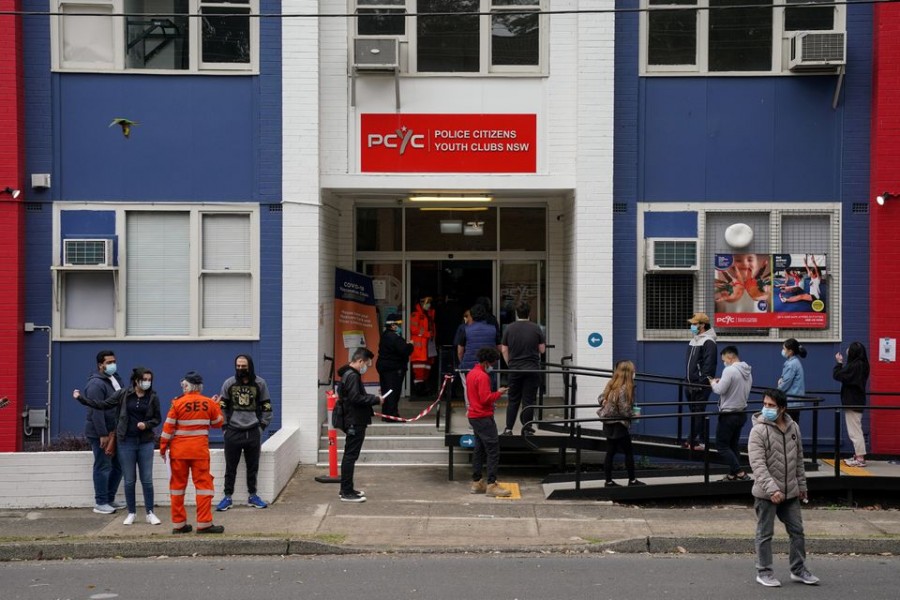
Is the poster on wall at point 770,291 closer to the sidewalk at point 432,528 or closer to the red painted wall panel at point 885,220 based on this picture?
the red painted wall panel at point 885,220

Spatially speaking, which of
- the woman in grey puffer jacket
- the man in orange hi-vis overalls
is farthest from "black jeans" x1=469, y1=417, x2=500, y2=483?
the woman in grey puffer jacket

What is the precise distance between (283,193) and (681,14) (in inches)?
243

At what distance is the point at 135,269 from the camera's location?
14.1 meters

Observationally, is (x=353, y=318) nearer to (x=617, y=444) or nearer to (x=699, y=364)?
(x=617, y=444)

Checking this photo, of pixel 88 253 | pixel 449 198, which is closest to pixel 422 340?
pixel 449 198

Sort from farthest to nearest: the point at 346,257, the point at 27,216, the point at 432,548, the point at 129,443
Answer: the point at 346,257 → the point at 27,216 → the point at 129,443 → the point at 432,548

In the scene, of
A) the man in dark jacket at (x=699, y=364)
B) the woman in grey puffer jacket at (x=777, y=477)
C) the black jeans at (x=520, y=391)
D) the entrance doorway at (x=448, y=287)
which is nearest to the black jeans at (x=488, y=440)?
the black jeans at (x=520, y=391)

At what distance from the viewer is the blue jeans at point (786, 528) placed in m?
8.47

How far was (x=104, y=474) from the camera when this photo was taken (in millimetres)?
11195

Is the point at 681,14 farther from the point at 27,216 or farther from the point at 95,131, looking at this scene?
the point at 27,216

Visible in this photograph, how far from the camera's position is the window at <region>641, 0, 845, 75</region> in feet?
46.3

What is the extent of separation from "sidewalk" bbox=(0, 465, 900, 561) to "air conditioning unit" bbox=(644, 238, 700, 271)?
362 centimetres

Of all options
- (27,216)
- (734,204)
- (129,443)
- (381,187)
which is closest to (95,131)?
(27,216)

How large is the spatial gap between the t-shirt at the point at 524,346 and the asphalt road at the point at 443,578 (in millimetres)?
3732
